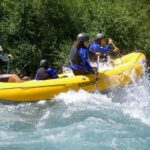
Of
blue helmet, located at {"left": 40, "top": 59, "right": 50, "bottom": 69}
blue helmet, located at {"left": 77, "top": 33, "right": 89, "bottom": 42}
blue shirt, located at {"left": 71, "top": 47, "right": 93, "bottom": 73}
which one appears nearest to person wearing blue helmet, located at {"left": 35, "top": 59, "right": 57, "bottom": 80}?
blue helmet, located at {"left": 40, "top": 59, "right": 50, "bottom": 69}

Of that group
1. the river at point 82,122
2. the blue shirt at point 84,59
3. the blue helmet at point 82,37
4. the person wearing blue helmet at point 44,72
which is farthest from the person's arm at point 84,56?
the person wearing blue helmet at point 44,72

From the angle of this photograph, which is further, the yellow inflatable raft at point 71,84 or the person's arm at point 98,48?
the person's arm at point 98,48

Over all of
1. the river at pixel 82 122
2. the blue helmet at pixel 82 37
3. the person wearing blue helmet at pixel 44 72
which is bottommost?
the river at pixel 82 122

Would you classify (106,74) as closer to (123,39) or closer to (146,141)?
(146,141)

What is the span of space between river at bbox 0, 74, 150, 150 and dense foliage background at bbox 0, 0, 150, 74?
12.4ft

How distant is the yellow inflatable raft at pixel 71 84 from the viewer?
1068 centimetres

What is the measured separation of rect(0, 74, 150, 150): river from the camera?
8406 mm

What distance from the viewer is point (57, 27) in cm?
1574

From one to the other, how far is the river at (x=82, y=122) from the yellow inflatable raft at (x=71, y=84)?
6.0 inches

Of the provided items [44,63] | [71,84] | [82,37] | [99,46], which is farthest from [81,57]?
[99,46]

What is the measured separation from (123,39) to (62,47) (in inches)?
83.0

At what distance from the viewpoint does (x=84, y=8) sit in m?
16.2

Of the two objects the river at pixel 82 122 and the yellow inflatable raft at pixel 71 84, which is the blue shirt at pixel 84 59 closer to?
the yellow inflatable raft at pixel 71 84

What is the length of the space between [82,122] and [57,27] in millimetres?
6750
